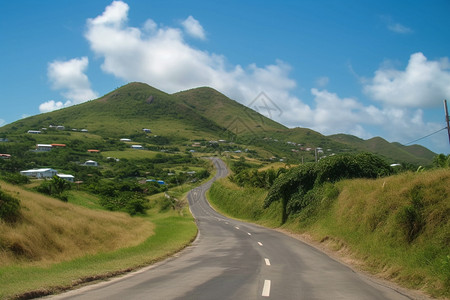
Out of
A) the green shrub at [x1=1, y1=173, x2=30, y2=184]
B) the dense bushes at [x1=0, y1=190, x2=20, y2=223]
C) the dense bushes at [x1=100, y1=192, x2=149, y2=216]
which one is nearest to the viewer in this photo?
the dense bushes at [x1=0, y1=190, x2=20, y2=223]

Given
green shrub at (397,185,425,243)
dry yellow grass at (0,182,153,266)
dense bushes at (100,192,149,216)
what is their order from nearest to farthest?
green shrub at (397,185,425,243), dry yellow grass at (0,182,153,266), dense bushes at (100,192,149,216)

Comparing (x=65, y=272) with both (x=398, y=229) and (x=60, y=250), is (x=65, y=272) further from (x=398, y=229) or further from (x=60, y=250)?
(x=398, y=229)

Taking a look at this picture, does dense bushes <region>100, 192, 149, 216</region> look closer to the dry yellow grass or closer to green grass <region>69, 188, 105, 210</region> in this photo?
green grass <region>69, 188, 105, 210</region>

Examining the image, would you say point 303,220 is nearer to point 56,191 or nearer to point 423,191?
point 423,191

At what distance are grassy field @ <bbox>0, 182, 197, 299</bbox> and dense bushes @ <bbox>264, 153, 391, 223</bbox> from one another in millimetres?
15981

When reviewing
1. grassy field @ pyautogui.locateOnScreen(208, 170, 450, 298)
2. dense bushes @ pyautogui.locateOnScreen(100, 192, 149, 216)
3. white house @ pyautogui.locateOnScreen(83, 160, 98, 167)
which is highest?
white house @ pyautogui.locateOnScreen(83, 160, 98, 167)

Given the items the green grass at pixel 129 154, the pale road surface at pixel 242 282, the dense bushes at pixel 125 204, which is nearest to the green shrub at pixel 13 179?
the dense bushes at pixel 125 204

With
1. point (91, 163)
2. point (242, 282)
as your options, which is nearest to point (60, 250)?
point (242, 282)

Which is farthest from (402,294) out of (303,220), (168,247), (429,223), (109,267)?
(303,220)

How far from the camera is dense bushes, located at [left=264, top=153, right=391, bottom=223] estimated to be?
3394 centimetres

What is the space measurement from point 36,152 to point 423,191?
15289cm

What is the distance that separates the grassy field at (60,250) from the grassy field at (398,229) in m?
9.56

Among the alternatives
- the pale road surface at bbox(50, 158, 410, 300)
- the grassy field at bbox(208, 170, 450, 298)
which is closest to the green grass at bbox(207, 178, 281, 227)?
the grassy field at bbox(208, 170, 450, 298)

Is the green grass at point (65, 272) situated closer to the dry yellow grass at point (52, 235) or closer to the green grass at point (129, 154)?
the dry yellow grass at point (52, 235)
